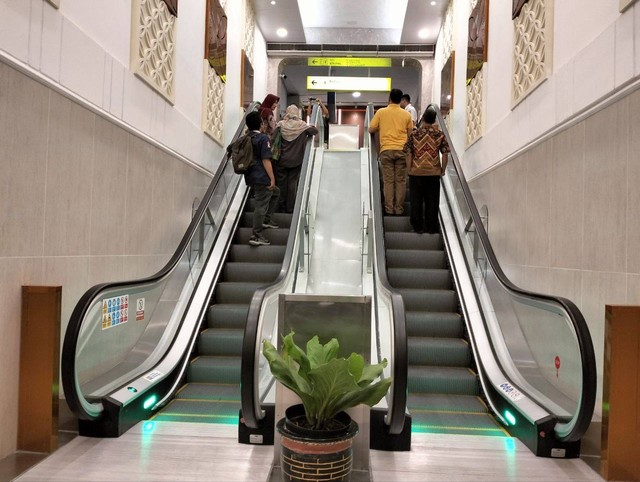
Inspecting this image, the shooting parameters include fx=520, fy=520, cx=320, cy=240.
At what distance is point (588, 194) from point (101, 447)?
138 inches

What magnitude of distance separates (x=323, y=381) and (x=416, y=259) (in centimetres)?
→ 403

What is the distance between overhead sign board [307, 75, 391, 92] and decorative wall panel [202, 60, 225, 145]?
299 inches

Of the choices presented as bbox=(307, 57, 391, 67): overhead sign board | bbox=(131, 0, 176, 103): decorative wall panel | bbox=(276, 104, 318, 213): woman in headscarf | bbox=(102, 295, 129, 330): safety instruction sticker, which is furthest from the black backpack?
bbox=(307, 57, 391, 67): overhead sign board

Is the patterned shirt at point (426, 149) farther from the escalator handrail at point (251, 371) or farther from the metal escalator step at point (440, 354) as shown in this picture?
the escalator handrail at point (251, 371)

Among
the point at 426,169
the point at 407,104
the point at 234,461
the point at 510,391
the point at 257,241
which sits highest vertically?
the point at 407,104

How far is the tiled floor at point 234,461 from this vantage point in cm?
270

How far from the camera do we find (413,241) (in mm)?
6402

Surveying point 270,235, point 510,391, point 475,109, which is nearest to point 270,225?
point 270,235

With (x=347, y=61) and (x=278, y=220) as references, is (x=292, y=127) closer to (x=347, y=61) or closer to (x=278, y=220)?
(x=278, y=220)

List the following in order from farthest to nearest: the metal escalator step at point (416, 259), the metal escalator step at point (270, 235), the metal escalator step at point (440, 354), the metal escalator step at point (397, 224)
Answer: the metal escalator step at point (397, 224) → the metal escalator step at point (270, 235) → the metal escalator step at point (416, 259) → the metal escalator step at point (440, 354)

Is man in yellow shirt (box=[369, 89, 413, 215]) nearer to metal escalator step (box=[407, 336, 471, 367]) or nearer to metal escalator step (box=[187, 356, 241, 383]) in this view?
metal escalator step (box=[407, 336, 471, 367])

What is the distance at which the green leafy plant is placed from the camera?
7.11 ft

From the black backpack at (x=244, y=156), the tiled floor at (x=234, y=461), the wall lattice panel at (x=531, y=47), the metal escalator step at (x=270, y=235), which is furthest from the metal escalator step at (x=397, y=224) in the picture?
the tiled floor at (x=234, y=461)

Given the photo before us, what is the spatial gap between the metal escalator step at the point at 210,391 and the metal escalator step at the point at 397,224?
10.5ft
